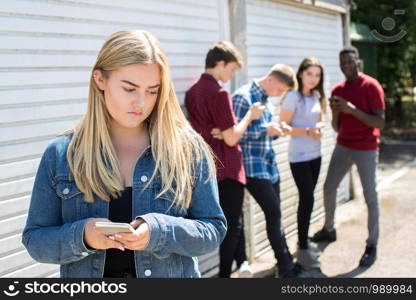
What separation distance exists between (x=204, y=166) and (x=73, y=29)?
6.53 ft

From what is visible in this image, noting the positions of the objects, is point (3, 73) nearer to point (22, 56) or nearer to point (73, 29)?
point (22, 56)

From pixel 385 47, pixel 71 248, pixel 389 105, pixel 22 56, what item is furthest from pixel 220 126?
pixel 389 105

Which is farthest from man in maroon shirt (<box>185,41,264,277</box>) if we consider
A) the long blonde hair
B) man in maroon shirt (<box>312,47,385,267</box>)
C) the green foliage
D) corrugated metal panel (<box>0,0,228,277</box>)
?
the green foliage

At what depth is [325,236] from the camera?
22.1 feet

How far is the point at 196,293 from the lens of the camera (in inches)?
88.7

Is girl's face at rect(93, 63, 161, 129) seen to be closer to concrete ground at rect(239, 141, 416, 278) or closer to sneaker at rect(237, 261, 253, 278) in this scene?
sneaker at rect(237, 261, 253, 278)

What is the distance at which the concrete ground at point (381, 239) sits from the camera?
5688mm

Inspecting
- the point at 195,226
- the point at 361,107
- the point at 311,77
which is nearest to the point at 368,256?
the point at 361,107

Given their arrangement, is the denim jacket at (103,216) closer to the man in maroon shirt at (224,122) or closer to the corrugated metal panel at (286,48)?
the man in maroon shirt at (224,122)

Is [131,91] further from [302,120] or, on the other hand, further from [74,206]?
[302,120]

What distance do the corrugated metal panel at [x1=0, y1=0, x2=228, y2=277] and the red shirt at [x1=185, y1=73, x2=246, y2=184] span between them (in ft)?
2.55

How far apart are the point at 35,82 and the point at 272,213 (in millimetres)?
2551

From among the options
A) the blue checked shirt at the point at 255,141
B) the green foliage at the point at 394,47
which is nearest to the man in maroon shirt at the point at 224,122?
the blue checked shirt at the point at 255,141

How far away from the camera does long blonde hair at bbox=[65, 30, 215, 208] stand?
2.12 metres
